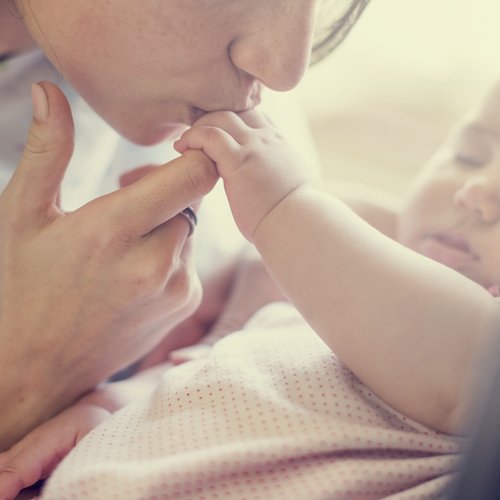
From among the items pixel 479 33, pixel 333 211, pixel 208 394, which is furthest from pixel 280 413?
pixel 479 33

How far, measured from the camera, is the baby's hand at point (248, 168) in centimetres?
73

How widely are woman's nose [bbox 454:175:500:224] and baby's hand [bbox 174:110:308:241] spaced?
0.26m

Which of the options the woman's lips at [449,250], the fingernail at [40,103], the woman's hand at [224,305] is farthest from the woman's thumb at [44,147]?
the woman's lips at [449,250]

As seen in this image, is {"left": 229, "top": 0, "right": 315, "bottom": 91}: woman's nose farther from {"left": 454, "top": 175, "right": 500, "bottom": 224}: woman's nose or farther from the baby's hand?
{"left": 454, "top": 175, "right": 500, "bottom": 224}: woman's nose

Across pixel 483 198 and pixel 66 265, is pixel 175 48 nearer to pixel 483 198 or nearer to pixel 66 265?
pixel 66 265

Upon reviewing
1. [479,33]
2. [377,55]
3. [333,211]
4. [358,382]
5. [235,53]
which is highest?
[377,55]

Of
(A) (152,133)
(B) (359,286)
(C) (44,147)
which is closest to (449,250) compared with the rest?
(B) (359,286)

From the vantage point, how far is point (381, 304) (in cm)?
68

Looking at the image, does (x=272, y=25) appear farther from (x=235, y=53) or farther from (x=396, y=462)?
(x=396, y=462)

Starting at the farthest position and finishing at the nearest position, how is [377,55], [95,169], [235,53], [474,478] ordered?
[377,55]
[95,169]
[235,53]
[474,478]

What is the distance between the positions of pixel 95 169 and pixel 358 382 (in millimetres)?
542

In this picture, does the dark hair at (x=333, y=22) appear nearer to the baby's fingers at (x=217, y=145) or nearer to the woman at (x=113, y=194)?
the woman at (x=113, y=194)

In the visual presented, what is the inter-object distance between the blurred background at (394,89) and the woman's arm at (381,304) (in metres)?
0.90

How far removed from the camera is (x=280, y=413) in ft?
2.19
